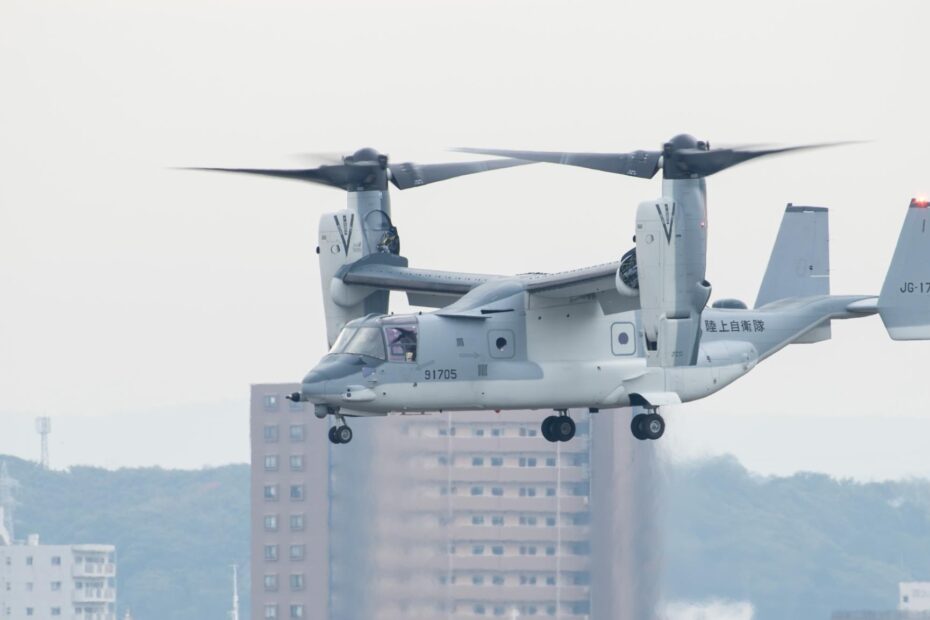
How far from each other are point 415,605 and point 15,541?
93.7m

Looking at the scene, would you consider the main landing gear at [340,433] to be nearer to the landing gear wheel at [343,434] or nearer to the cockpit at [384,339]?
the landing gear wheel at [343,434]

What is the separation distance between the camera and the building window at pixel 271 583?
4186 inches

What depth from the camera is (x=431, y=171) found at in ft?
199

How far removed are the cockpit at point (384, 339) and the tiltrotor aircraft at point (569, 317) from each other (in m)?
0.03

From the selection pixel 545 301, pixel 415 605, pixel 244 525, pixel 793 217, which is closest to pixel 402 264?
pixel 545 301

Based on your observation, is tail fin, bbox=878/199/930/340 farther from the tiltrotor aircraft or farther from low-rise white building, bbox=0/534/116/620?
low-rise white building, bbox=0/534/116/620

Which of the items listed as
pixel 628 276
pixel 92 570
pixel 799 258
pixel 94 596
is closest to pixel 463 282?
pixel 628 276

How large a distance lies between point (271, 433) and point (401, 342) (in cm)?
5819

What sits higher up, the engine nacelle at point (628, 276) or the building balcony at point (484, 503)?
the engine nacelle at point (628, 276)

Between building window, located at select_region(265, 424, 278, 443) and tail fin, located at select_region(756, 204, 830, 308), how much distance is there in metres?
51.9

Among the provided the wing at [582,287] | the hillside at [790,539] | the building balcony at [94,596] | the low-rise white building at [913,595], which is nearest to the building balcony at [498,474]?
the hillside at [790,539]

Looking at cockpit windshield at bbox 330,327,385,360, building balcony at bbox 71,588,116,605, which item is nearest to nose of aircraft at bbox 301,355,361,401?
cockpit windshield at bbox 330,327,385,360

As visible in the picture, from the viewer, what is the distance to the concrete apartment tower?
8519cm

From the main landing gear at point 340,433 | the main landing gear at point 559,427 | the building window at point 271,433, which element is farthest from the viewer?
the building window at point 271,433
